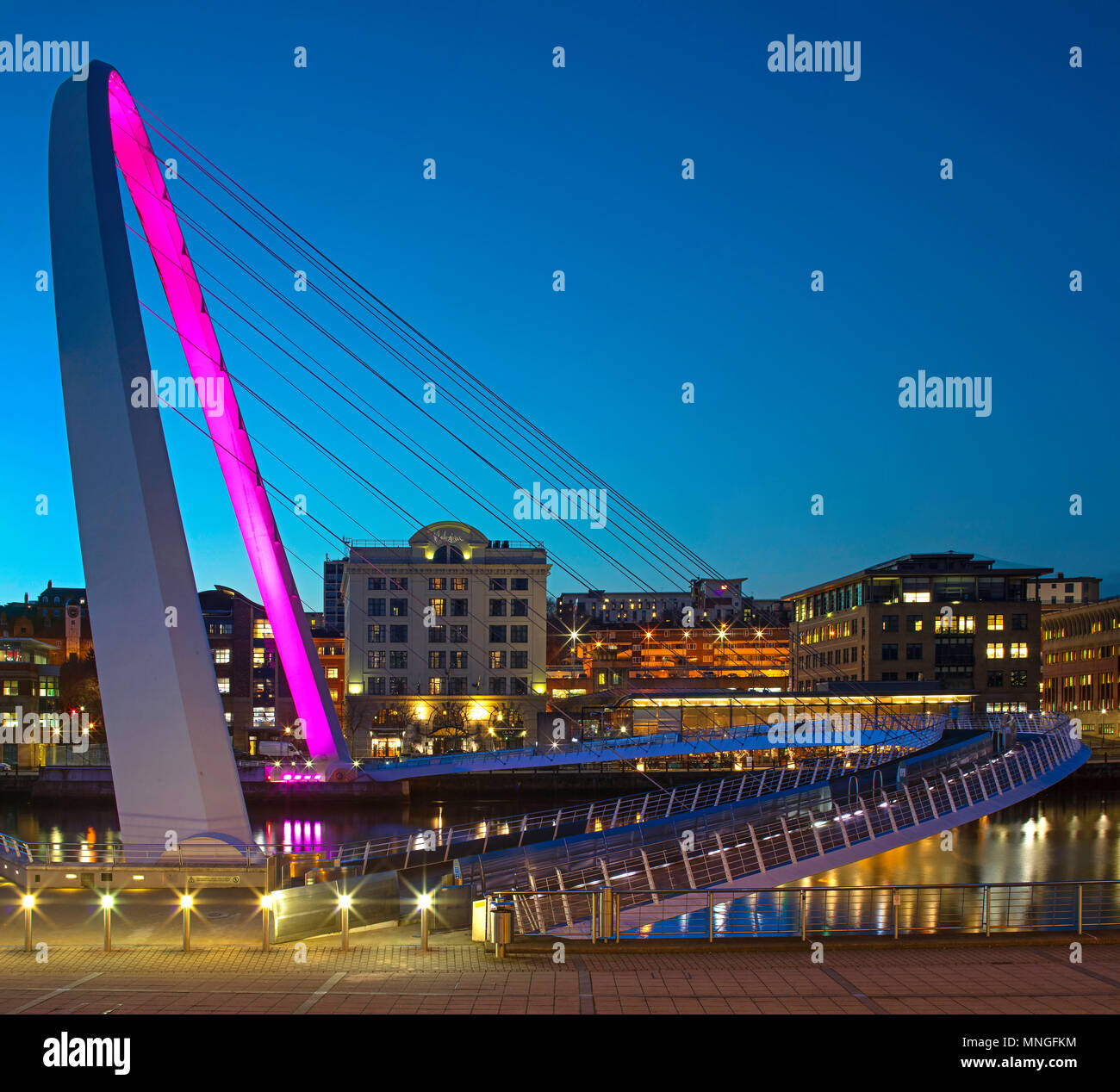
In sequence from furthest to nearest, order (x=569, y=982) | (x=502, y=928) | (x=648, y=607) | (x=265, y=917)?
(x=648, y=607), (x=265, y=917), (x=502, y=928), (x=569, y=982)

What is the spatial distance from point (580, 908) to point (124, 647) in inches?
299

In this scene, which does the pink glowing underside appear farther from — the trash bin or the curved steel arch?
the trash bin

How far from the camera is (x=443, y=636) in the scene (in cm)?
6462

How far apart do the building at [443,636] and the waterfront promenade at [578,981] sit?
2035 inches

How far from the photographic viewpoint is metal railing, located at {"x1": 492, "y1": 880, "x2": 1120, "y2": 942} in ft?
37.9

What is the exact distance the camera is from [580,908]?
1536 cm

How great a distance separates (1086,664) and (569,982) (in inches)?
3577

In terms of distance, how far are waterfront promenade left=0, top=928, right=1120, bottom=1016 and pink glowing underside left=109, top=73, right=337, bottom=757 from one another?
1325cm

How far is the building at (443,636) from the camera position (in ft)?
207

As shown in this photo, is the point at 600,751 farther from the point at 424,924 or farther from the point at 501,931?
the point at 501,931

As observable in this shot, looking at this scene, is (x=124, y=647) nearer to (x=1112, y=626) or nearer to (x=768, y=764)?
(x=768, y=764)

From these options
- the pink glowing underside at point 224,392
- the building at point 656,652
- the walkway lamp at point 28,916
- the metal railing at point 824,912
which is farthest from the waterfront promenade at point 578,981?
the building at point 656,652

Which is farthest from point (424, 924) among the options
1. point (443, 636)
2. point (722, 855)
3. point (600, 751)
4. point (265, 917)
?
point (443, 636)

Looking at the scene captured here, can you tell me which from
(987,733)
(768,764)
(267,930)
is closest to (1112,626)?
(768,764)
